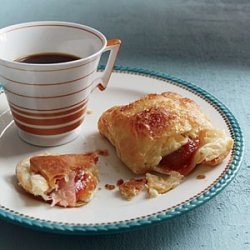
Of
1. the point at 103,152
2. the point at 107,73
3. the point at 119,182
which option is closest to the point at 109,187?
the point at 119,182

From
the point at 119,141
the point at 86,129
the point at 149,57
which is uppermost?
the point at 119,141

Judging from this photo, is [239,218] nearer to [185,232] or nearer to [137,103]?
[185,232]

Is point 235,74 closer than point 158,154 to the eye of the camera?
No

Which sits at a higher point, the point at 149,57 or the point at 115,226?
the point at 115,226

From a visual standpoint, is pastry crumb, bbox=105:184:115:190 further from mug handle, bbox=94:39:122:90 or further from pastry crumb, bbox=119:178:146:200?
mug handle, bbox=94:39:122:90

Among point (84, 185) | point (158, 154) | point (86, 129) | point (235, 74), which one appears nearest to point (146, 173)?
point (158, 154)

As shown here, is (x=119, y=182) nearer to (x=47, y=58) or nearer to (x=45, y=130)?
(x=45, y=130)

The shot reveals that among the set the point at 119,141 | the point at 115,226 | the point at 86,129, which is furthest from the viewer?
the point at 86,129
